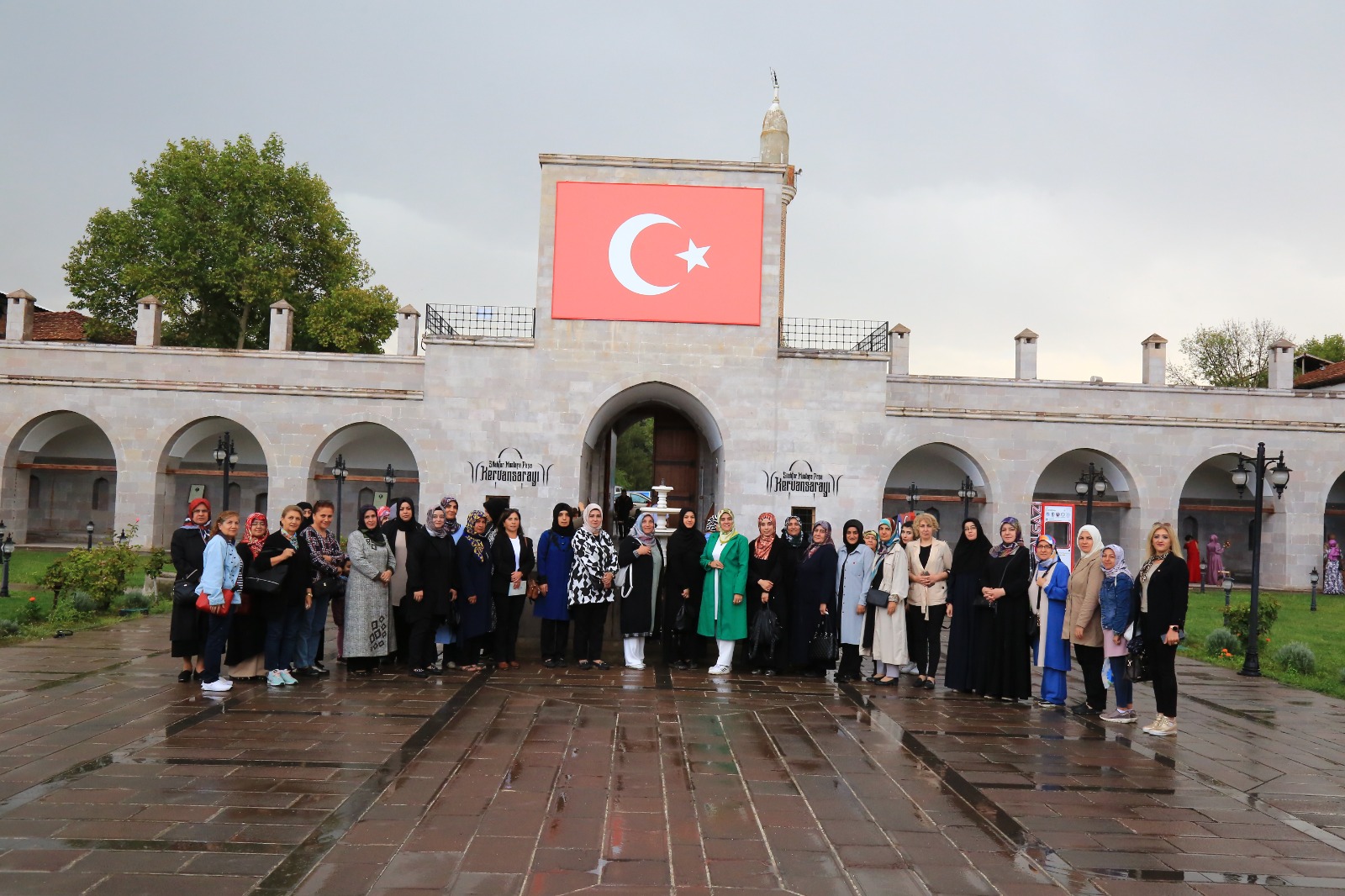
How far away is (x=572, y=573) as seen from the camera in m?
9.95

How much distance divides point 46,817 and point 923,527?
7.66 metres

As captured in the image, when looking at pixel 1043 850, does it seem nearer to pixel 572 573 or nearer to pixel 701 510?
pixel 572 573

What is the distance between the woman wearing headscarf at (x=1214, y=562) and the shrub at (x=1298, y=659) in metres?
14.7

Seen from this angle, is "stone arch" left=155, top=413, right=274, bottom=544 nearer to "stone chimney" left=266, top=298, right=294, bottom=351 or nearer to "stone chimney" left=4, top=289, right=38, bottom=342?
"stone chimney" left=266, top=298, right=294, bottom=351

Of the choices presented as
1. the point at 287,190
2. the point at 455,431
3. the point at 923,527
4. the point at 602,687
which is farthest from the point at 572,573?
the point at 287,190

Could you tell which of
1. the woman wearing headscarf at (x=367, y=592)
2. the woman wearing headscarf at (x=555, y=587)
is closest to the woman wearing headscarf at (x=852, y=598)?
the woman wearing headscarf at (x=555, y=587)

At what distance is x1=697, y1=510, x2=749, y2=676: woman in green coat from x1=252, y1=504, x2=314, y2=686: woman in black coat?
3.92 meters

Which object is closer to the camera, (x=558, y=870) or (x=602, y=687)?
(x=558, y=870)

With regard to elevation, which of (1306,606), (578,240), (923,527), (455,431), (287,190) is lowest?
(1306,606)

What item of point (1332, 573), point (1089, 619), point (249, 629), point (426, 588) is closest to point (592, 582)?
point (426, 588)

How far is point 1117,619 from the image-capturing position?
798cm

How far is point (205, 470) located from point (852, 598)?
23.0 metres

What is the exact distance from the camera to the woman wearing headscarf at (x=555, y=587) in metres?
9.98

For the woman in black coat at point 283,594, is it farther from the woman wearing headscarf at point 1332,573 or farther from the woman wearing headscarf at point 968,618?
the woman wearing headscarf at point 1332,573
